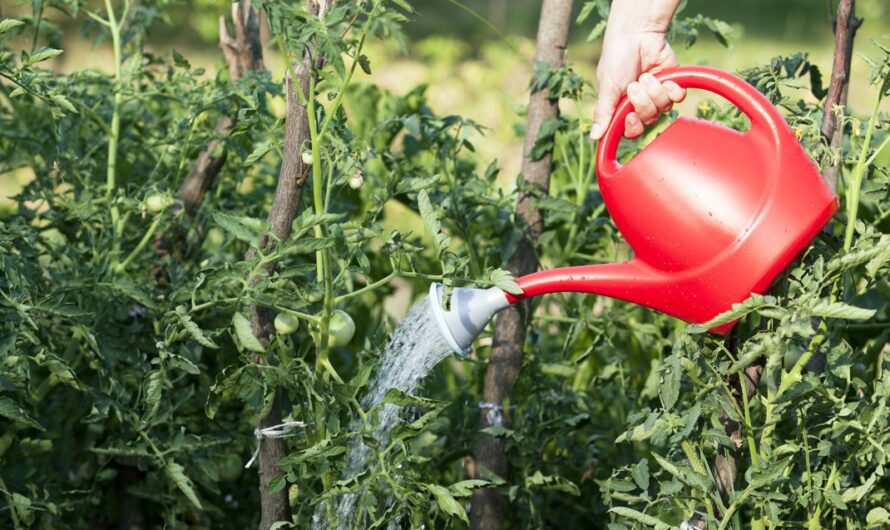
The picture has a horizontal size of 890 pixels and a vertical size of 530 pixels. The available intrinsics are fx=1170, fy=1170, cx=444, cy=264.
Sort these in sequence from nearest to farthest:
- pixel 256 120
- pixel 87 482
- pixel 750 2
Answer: pixel 256 120 < pixel 87 482 < pixel 750 2

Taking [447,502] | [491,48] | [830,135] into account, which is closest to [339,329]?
[447,502]

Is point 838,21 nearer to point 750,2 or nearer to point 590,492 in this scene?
point 590,492

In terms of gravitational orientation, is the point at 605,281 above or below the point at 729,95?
below

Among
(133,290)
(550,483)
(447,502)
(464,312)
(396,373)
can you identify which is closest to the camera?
(447,502)

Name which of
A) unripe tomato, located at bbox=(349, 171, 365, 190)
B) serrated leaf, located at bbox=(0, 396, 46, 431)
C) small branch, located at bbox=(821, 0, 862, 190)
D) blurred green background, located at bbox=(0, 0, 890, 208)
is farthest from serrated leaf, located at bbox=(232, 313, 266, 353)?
blurred green background, located at bbox=(0, 0, 890, 208)

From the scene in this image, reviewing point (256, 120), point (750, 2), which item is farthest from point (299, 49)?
point (750, 2)

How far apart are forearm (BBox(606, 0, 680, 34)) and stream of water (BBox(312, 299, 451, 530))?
0.49m

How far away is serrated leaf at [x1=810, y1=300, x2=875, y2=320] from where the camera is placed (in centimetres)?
129

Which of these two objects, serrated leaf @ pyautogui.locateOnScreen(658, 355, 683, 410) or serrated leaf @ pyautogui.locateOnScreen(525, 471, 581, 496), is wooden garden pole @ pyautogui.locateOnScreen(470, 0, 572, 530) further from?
serrated leaf @ pyautogui.locateOnScreen(658, 355, 683, 410)

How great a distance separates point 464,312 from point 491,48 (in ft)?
14.0

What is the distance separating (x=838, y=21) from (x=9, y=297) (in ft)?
3.92

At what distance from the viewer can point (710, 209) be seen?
142cm

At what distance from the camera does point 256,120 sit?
1.68 metres

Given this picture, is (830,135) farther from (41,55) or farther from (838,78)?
(41,55)
